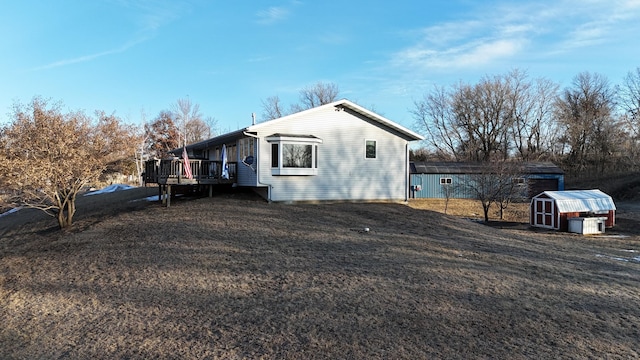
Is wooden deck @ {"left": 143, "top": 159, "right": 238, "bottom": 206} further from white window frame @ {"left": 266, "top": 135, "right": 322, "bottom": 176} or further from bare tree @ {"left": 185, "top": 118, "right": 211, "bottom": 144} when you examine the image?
bare tree @ {"left": 185, "top": 118, "right": 211, "bottom": 144}

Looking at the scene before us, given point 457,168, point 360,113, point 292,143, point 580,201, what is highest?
point 360,113

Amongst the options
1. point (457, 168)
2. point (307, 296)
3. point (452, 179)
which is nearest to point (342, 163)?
point (307, 296)

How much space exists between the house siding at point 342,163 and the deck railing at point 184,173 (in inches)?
93.3

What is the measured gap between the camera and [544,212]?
19.8m

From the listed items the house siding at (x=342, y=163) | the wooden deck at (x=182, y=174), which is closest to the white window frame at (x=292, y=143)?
the house siding at (x=342, y=163)

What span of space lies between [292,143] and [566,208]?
42.8 ft

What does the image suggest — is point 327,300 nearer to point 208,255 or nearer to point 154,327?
point 154,327

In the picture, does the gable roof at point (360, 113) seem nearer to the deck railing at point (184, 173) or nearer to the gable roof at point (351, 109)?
the gable roof at point (351, 109)

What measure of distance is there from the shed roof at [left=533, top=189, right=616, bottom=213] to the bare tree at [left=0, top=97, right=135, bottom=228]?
63.0 ft

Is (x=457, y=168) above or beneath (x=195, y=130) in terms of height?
beneath

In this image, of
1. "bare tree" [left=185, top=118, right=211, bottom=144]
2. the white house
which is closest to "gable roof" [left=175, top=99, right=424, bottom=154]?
the white house

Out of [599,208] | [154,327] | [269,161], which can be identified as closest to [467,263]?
[154,327]

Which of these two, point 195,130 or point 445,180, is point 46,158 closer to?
point 445,180

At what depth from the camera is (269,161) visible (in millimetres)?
15836
